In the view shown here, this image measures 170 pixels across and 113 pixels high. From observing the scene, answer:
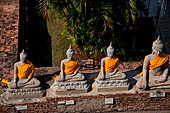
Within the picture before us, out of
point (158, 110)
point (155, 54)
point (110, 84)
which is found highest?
point (155, 54)

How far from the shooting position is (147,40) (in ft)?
78.1

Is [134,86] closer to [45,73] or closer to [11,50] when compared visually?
[45,73]

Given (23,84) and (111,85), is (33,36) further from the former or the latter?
(111,85)

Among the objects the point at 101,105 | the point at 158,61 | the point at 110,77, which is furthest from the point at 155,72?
the point at 101,105

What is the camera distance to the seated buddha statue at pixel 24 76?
17.6 metres

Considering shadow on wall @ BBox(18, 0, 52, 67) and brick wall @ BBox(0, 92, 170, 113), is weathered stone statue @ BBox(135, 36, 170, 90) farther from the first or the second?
shadow on wall @ BBox(18, 0, 52, 67)

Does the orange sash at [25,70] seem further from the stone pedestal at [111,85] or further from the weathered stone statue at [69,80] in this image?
the stone pedestal at [111,85]

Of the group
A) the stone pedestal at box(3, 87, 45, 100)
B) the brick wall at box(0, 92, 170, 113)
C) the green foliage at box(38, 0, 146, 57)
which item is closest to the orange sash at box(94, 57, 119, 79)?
the brick wall at box(0, 92, 170, 113)

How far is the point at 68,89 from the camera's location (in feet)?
58.6

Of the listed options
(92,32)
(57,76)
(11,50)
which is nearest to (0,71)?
(11,50)

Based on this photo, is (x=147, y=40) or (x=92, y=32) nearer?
(x=92, y=32)

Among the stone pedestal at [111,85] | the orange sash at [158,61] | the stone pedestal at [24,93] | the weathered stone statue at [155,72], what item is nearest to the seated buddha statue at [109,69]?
the stone pedestal at [111,85]

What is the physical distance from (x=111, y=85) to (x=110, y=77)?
382 millimetres

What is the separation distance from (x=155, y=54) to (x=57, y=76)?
4.36 m
